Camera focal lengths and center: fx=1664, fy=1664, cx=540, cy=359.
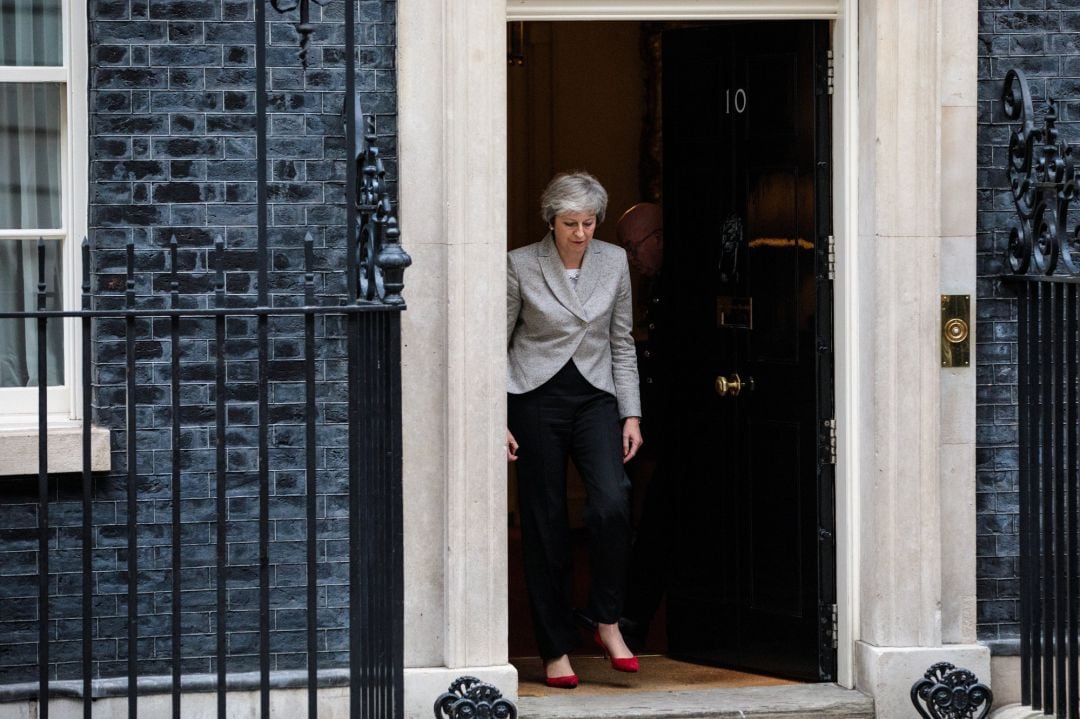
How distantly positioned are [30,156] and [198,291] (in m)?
0.85

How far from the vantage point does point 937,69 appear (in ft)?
19.9

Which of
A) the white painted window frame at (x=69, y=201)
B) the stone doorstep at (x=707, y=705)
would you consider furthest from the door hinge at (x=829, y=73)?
the white painted window frame at (x=69, y=201)

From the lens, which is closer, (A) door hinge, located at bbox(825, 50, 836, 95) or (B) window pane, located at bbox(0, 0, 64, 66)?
(B) window pane, located at bbox(0, 0, 64, 66)

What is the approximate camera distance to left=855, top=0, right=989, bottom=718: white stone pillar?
6.08m

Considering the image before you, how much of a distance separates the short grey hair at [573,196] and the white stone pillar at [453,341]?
1.40 feet

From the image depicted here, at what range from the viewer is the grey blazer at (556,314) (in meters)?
6.40

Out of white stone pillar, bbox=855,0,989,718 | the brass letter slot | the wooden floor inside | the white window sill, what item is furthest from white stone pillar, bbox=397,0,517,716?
the brass letter slot

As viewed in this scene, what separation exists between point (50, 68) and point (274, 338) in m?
1.28

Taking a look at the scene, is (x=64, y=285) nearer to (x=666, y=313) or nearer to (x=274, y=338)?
(x=274, y=338)

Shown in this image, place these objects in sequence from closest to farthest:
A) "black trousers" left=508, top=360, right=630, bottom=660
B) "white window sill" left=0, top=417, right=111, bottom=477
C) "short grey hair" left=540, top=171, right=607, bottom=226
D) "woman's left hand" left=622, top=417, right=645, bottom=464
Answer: "white window sill" left=0, top=417, right=111, bottom=477 < "short grey hair" left=540, top=171, right=607, bottom=226 < "black trousers" left=508, top=360, right=630, bottom=660 < "woman's left hand" left=622, top=417, right=645, bottom=464

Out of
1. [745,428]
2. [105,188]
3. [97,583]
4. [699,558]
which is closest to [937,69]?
[745,428]

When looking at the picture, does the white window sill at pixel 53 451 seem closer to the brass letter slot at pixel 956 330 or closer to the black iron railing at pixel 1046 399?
the brass letter slot at pixel 956 330

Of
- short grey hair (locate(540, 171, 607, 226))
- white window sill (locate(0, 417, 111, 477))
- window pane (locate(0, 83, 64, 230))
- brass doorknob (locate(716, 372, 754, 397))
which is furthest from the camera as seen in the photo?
brass doorknob (locate(716, 372, 754, 397))

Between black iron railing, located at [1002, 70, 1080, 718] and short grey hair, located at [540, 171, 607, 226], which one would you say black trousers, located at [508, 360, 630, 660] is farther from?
black iron railing, located at [1002, 70, 1080, 718]
